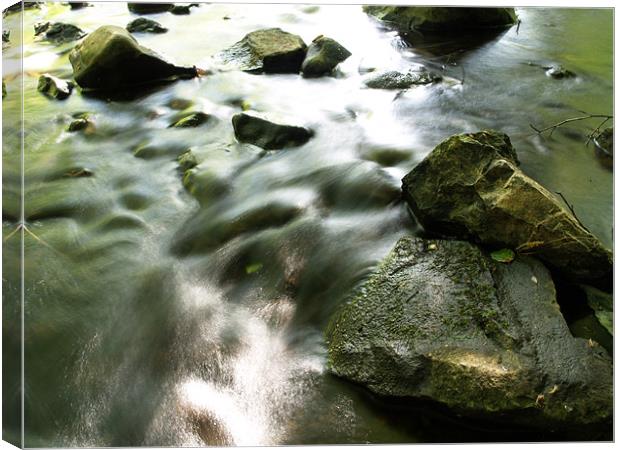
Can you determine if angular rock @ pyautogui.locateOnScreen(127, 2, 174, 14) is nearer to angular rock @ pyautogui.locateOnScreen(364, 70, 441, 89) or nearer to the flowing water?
the flowing water

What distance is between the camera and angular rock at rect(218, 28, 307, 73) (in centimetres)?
579

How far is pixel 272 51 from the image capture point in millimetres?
5816

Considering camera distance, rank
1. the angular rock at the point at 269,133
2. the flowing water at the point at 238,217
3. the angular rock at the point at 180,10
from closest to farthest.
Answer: the flowing water at the point at 238,217
the angular rock at the point at 269,133
the angular rock at the point at 180,10

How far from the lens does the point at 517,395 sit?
2203 millimetres

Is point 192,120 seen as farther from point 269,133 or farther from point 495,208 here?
point 495,208

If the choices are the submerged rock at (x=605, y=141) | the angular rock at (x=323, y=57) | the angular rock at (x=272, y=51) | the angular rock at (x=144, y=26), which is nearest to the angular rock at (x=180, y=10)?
the angular rock at (x=144, y=26)

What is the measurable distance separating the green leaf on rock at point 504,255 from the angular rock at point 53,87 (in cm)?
457

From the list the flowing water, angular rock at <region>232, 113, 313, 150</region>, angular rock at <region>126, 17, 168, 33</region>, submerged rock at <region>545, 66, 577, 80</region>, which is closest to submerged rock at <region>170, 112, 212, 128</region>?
the flowing water

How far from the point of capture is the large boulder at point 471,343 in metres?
2.23

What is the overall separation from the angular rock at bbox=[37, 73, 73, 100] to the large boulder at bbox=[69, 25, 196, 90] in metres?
0.21

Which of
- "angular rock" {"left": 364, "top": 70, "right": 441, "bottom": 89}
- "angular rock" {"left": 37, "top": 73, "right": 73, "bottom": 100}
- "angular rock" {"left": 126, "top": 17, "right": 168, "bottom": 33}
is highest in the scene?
"angular rock" {"left": 364, "top": 70, "right": 441, "bottom": 89}

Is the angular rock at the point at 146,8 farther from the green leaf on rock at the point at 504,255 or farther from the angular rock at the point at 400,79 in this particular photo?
the green leaf on rock at the point at 504,255

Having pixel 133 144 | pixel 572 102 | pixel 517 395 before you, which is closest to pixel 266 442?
pixel 517 395

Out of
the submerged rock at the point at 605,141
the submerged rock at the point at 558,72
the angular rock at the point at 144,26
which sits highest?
the submerged rock at the point at 605,141
